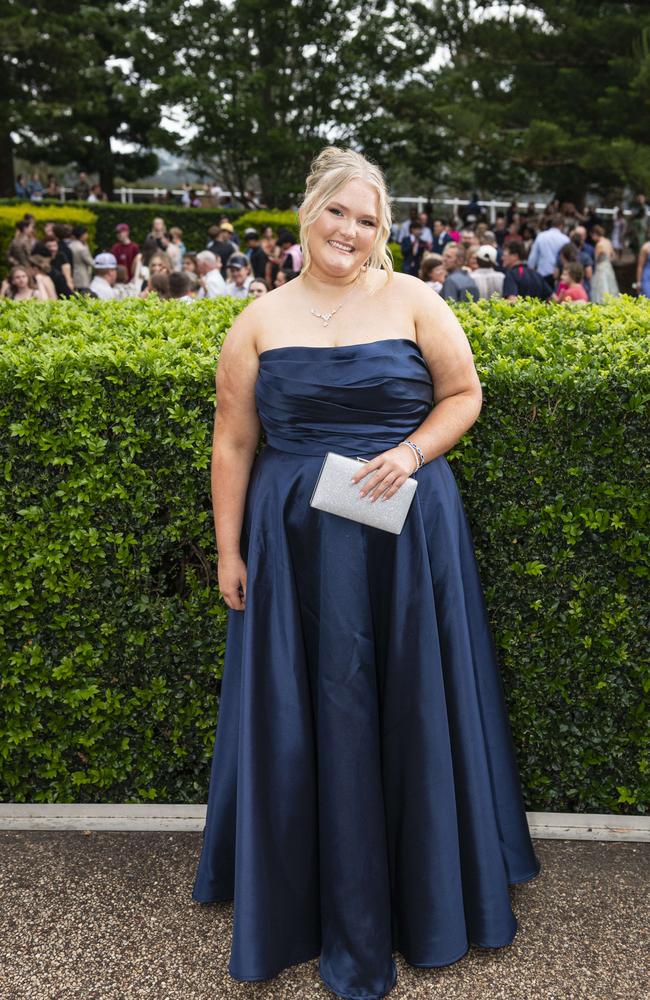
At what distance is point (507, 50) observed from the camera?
2620cm

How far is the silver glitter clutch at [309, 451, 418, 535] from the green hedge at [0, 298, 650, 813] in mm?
775

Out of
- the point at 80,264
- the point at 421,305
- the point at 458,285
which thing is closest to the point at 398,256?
the point at 80,264

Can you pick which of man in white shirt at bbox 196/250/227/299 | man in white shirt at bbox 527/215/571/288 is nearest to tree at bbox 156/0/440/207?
man in white shirt at bbox 527/215/571/288

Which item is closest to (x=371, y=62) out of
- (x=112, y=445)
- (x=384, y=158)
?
(x=384, y=158)

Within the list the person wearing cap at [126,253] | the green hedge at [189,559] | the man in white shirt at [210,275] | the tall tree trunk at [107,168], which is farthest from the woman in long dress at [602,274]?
the tall tree trunk at [107,168]

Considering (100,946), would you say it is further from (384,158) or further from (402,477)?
(384,158)

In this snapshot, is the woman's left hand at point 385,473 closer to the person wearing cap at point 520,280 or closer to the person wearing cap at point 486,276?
the person wearing cap at point 486,276

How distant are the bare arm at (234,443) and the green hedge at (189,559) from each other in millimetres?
517

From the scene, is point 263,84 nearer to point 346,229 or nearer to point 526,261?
point 526,261

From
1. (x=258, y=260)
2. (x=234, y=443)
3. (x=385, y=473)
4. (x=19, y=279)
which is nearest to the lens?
(x=385, y=473)

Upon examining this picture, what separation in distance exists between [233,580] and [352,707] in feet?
1.72

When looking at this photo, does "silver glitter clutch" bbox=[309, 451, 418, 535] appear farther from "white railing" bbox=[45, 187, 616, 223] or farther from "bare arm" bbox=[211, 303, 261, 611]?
"white railing" bbox=[45, 187, 616, 223]

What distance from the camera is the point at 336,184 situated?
2670 mm

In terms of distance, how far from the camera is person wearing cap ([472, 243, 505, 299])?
36.3 feet
